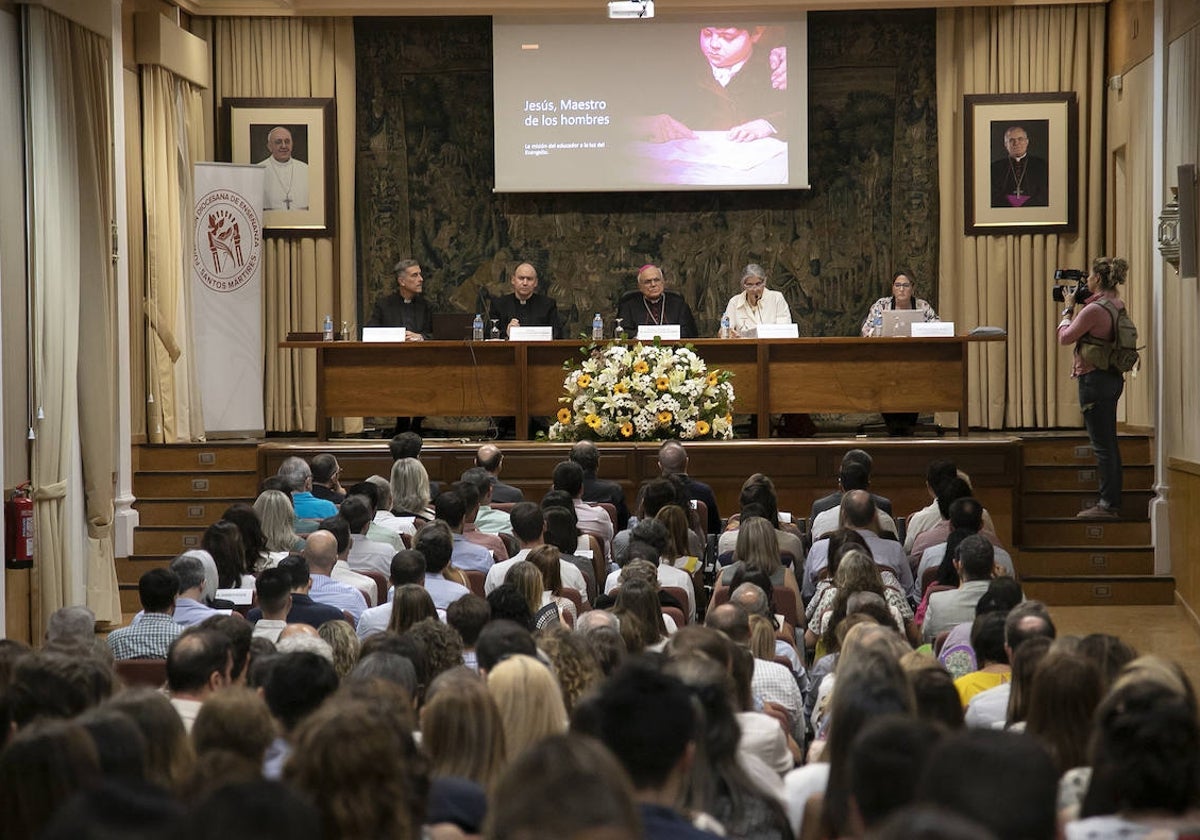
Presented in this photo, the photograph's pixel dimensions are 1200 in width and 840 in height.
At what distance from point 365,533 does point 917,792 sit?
5.42m

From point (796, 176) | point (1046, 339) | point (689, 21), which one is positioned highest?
point (689, 21)

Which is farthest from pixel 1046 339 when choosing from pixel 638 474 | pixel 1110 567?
pixel 638 474

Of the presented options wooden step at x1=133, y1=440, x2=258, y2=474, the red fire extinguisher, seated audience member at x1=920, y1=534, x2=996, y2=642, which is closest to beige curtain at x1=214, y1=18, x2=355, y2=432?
wooden step at x1=133, y1=440, x2=258, y2=474

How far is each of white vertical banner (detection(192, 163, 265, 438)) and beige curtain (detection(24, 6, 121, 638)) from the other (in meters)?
1.96

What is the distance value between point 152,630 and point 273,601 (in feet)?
1.39

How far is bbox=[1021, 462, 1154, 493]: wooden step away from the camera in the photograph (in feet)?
35.6

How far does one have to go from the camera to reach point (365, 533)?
7500 millimetres

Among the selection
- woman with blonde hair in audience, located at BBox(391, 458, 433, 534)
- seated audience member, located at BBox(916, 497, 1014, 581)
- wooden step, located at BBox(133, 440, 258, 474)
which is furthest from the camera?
wooden step, located at BBox(133, 440, 258, 474)

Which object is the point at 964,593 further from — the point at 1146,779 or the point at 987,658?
the point at 1146,779

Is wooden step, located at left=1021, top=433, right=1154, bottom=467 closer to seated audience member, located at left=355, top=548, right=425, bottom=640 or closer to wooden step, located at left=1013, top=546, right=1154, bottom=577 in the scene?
wooden step, located at left=1013, top=546, right=1154, bottom=577

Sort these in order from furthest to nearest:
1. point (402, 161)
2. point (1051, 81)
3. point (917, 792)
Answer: point (402, 161)
point (1051, 81)
point (917, 792)

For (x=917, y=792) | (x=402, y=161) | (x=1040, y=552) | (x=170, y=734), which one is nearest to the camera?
(x=917, y=792)

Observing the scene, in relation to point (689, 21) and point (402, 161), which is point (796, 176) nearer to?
point (689, 21)

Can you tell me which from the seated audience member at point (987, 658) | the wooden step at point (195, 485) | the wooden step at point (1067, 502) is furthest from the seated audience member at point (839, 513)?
the wooden step at point (195, 485)
